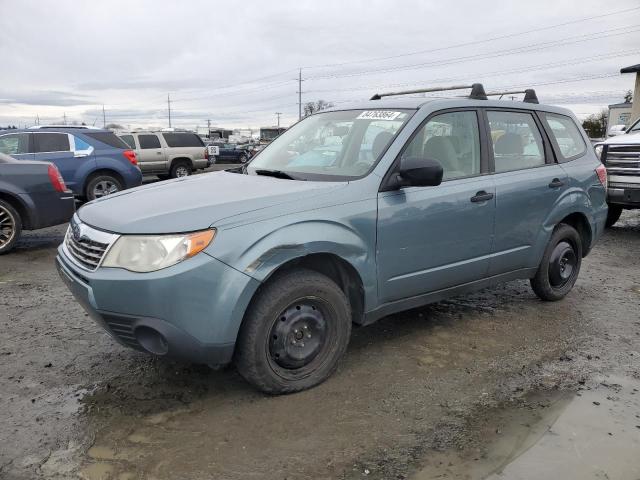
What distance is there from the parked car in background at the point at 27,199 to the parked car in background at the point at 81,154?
3268 millimetres

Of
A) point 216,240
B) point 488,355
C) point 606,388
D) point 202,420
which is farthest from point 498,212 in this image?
point 202,420

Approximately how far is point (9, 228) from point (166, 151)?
1175cm

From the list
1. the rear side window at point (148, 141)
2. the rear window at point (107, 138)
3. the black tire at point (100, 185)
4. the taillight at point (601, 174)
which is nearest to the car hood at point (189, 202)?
the taillight at point (601, 174)

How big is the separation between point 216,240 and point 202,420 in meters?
1.01

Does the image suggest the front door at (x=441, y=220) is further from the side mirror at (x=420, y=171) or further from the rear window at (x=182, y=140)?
the rear window at (x=182, y=140)

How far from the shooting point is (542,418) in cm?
303

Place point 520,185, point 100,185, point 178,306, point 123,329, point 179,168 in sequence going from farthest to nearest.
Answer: point 179,168
point 100,185
point 520,185
point 123,329
point 178,306

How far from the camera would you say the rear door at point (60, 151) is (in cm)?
1031

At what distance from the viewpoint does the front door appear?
11.6 feet

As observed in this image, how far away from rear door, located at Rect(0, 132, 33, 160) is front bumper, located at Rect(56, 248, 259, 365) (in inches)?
337

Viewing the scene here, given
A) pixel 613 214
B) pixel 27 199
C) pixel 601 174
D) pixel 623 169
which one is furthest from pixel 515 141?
pixel 613 214

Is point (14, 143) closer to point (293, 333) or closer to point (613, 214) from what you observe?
point (293, 333)

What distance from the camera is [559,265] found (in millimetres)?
5008

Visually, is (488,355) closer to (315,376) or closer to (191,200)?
(315,376)
